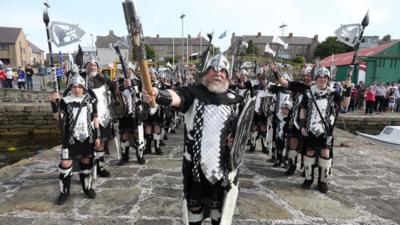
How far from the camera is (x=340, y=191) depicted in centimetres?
548

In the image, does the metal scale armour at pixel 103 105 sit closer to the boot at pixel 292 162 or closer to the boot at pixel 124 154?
the boot at pixel 124 154

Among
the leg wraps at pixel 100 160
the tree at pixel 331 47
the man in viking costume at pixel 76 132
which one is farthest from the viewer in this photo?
the tree at pixel 331 47

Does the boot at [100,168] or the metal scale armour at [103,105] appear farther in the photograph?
the boot at [100,168]

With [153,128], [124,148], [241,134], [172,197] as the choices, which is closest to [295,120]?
[172,197]

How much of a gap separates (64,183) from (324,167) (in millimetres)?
4143

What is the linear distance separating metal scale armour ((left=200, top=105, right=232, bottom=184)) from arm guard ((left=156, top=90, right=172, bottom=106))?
0.38m

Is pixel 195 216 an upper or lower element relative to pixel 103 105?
lower

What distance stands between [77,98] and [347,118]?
15.4 meters

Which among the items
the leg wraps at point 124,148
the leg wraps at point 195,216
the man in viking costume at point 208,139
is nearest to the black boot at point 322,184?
the man in viking costume at point 208,139

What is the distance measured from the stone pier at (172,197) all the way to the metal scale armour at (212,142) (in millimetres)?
1481

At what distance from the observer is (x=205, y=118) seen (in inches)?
117

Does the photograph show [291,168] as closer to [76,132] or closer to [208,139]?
[208,139]

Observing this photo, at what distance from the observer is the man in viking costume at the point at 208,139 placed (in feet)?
9.70

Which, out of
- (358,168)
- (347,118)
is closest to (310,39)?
(347,118)
